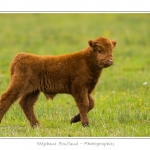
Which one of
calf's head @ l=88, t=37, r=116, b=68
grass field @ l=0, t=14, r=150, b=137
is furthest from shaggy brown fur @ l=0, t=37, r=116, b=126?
grass field @ l=0, t=14, r=150, b=137

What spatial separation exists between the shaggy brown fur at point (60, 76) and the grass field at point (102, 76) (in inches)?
22.2

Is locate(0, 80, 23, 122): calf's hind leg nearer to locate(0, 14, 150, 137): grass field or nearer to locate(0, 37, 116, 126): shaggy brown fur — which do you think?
locate(0, 37, 116, 126): shaggy brown fur

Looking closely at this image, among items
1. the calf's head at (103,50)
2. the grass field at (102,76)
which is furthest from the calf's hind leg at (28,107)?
the calf's head at (103,50)

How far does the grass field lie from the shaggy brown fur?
22.2 inches

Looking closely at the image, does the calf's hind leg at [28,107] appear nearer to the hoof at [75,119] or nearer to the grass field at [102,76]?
the grass field at [102,76]

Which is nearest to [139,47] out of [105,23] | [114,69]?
[114,69]

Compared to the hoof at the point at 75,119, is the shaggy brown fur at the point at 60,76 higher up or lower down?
higher up

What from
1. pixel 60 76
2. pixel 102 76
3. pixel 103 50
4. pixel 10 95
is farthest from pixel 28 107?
pixel 102 76

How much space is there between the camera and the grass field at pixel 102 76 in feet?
37.1

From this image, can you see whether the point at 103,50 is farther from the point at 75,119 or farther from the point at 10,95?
the point at 10,95

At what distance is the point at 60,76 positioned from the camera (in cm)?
1157

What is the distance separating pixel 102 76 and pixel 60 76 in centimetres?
708

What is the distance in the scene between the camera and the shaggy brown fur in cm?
1134

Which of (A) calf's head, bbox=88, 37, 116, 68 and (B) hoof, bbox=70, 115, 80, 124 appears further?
(B) hoof, bbox=70, 115, 80, 124
